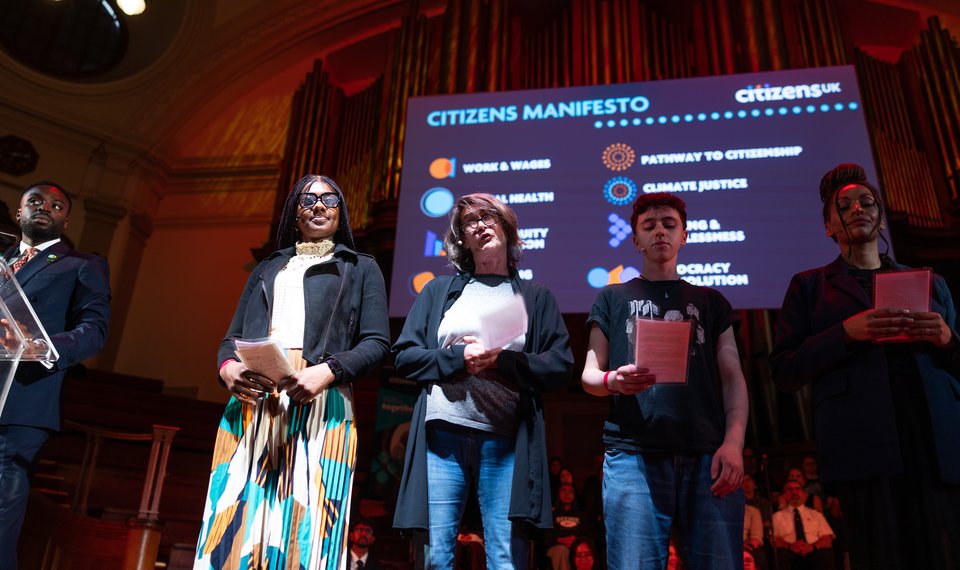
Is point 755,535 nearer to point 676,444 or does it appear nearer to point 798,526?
point 798,526

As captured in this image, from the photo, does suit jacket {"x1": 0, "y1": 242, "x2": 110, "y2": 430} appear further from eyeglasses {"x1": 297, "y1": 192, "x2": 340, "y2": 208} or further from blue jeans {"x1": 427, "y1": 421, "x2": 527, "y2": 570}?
blue jeans {"x1": 427, "y1": 421, "x2": 527, "y2": 570}

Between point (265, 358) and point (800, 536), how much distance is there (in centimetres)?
432

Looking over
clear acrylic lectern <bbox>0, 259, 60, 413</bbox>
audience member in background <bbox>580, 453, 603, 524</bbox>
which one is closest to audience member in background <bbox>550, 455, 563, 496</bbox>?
audience member in background <bbox>580, 453, 603, 524</bbox>

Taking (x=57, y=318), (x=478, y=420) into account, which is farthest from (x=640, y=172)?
(x=57, y=318)

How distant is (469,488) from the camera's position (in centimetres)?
166

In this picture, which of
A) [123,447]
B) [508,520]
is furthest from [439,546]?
[123,447]

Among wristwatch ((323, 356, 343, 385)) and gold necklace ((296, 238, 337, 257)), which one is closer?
wristwatch ((323, 356, 343, 385))

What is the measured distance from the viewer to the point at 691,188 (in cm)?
431

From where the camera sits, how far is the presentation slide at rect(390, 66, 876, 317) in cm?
409

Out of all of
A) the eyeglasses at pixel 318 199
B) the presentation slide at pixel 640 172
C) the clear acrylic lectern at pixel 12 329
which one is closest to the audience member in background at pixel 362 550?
the presentation slide at pixel 640 172

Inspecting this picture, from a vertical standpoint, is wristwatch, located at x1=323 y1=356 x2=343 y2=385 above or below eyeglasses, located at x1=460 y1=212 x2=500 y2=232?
below

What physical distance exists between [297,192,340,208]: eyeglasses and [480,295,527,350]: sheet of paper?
57 centimetres

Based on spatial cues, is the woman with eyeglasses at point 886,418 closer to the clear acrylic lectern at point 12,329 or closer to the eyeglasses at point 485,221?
the eyeglasses at point 485,221

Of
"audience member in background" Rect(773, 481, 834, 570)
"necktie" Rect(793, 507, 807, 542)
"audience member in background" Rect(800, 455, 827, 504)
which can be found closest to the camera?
"audience member in background" Rect(773, 481, 834, 570)
